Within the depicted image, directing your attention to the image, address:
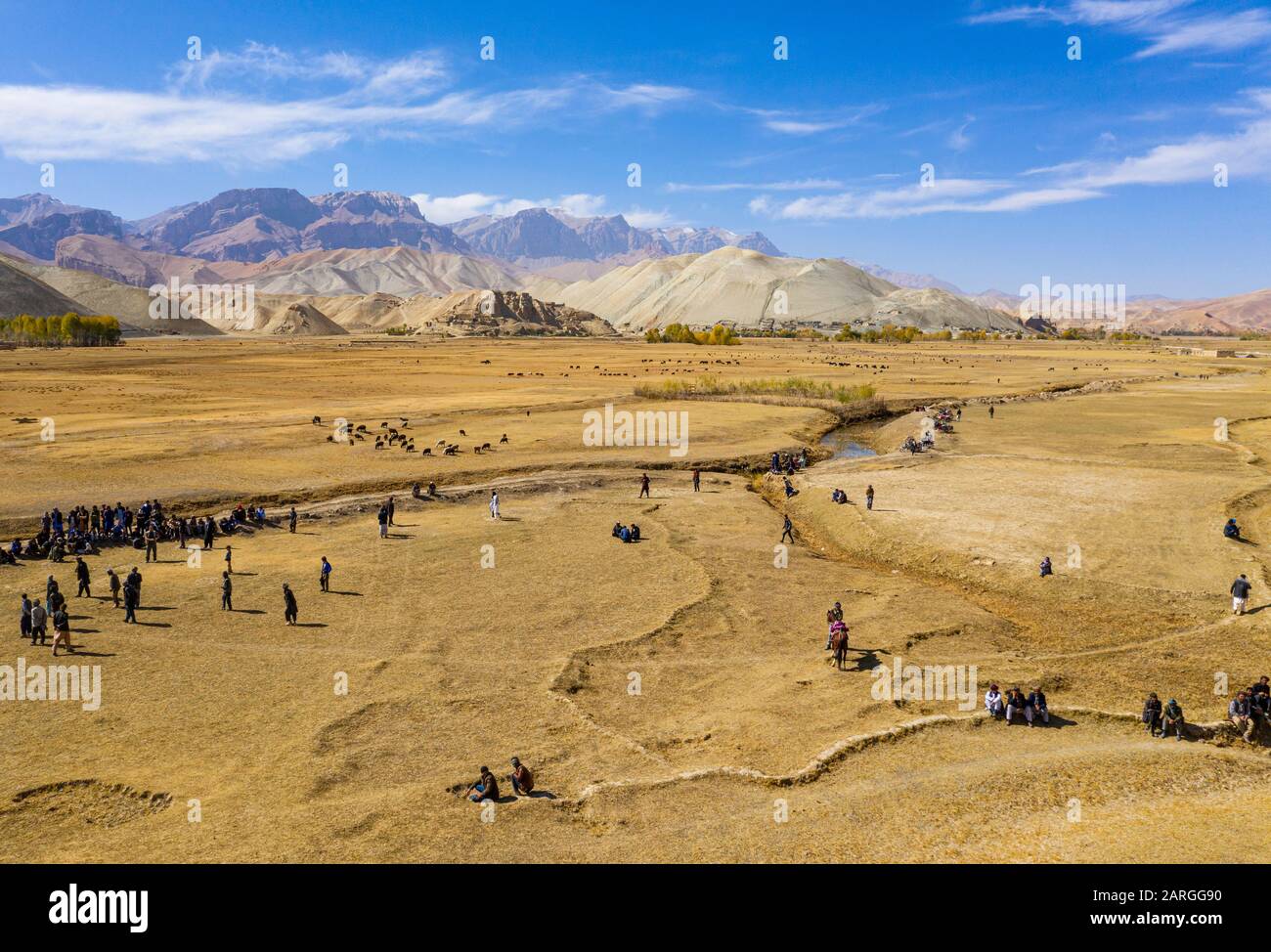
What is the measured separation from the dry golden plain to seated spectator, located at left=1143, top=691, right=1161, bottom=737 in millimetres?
516

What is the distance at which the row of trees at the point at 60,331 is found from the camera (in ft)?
598

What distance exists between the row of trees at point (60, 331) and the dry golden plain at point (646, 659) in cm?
15792

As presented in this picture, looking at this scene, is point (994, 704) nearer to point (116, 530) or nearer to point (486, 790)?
point (486, 790)

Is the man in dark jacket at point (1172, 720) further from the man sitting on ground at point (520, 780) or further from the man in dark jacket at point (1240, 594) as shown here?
the man sitting on ground at point (520, 780)

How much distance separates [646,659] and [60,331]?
8305 inches

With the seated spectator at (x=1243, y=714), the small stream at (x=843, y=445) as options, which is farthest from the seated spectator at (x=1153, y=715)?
the small stream at (x=843, y=445)

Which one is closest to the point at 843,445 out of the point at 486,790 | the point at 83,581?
the point at 83,581

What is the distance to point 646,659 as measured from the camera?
25.2 m

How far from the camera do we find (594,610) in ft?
95.0

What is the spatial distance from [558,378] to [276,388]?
3543cm

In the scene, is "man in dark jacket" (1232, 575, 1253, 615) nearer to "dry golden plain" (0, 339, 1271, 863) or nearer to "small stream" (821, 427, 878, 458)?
"dry golden plain" (0, 339, 1271, 863)

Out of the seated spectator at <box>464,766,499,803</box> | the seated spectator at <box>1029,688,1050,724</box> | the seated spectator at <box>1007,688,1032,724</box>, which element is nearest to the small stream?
the seated spectator at <box>1007,688,1032,724</box>

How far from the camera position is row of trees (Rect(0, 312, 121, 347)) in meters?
182
